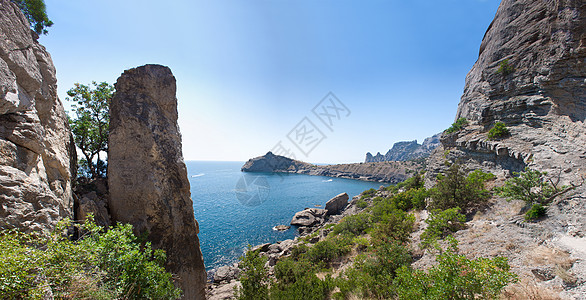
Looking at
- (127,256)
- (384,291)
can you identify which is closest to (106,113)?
(127,256)

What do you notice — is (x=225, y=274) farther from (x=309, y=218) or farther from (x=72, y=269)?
(x=309, y=218)

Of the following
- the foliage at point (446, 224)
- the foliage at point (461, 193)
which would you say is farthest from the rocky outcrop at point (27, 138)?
the foliage at point (461, 193)

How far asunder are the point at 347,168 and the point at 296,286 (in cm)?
11966

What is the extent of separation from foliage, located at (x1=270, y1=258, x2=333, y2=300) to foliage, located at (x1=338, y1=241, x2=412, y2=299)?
0.96 m

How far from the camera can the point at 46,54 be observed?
24.8ft

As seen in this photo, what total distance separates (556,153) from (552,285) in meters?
12.5

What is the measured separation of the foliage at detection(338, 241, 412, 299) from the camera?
7.80 m

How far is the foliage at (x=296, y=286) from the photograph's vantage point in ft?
27.8

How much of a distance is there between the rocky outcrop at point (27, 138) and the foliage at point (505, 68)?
33.9 m

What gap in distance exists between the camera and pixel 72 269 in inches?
178

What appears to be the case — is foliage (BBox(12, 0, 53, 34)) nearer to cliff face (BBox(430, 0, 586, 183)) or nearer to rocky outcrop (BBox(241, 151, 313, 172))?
cliff face (BBox(430, 0, 586, 183))

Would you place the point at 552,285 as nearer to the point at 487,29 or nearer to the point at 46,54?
the point at 46,54

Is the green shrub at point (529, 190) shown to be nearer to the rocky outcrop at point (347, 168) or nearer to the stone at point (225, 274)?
the stone at point (225, 274)

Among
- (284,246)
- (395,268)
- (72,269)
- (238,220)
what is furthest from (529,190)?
(238,220)
